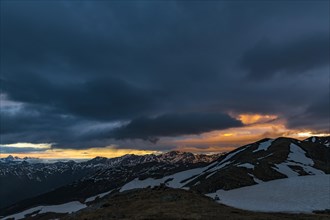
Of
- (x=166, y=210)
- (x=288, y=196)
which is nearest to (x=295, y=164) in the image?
(x=288, y=196)

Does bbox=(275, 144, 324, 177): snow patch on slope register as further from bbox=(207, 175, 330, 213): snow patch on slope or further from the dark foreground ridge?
the dark foreground ridge

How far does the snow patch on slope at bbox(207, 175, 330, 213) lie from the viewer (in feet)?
210

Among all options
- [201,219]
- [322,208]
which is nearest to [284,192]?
[322,208]

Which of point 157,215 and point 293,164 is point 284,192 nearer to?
point 157,215

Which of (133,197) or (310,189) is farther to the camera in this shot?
(310,189)

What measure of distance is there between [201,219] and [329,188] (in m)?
51.3

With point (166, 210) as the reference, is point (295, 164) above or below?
above

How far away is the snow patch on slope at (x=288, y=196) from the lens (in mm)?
64062

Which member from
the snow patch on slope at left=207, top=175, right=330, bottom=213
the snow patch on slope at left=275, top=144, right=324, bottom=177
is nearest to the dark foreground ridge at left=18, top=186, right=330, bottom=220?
the snow patch on slope at left=207, top=175, right=330, bottom=213

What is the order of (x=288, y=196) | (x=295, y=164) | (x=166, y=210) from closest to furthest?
(x=166, y=210), (x=288, y=196), (x=295, y=164)

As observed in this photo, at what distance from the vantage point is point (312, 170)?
16500 centimetres

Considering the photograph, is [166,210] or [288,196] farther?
[288,196]

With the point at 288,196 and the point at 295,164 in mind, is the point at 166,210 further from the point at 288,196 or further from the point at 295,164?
the point at 295,164

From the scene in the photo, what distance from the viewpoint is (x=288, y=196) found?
254 ft
